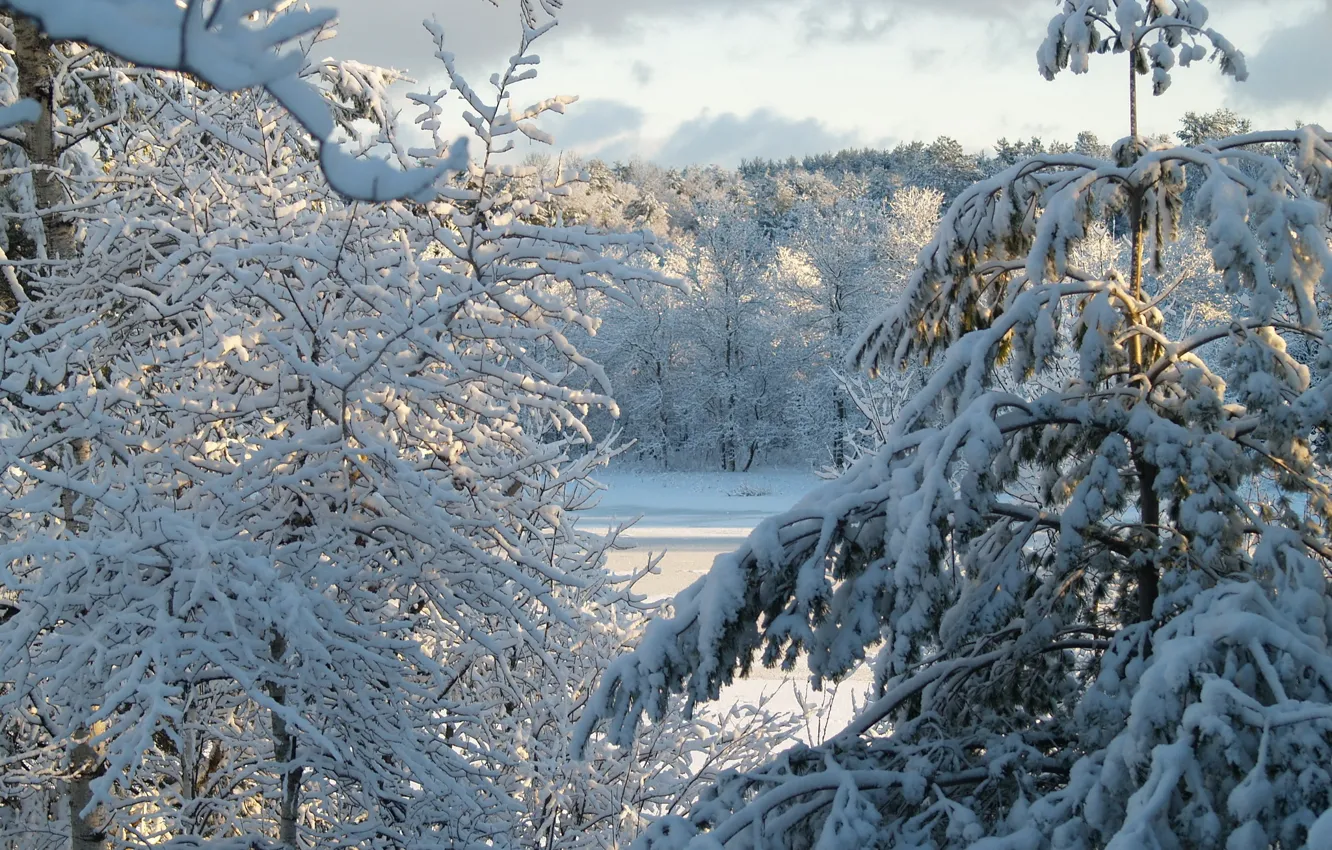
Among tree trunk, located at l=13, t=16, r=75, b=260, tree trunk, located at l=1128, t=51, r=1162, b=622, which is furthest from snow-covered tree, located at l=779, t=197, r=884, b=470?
tree trunk, located at l=1128, t=51, r=1162, b=622

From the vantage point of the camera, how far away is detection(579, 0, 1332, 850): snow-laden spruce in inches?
91.2

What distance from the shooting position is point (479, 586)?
4.67 m

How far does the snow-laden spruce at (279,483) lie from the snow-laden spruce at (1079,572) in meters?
1.52

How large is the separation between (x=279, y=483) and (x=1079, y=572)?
9.66ft

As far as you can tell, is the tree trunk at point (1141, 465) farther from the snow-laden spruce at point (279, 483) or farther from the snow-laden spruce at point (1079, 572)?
the snow-laden spruce at point (279, 483)

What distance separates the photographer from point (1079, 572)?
141 inches

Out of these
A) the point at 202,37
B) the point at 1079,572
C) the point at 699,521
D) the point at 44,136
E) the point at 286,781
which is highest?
the point at 44,136

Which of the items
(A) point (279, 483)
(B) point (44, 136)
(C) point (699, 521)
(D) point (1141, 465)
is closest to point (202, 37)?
(D) point (1141, 465)

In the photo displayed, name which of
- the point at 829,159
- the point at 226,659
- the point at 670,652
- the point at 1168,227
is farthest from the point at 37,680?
the point at 829,159

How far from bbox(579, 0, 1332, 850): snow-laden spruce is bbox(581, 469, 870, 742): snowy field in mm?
7408

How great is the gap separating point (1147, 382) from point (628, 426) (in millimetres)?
38961

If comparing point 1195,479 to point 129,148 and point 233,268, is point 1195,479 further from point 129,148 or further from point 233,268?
point 129,148

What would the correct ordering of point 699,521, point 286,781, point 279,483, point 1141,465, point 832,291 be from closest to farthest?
point 1141,465, point 279,483, point 286,781, point 699,521, point 832,291

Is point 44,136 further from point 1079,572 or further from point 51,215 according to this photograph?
point 1079,572
